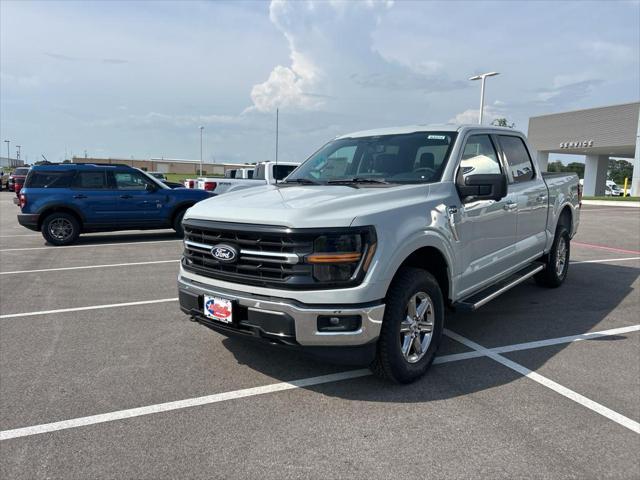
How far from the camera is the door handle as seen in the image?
4.88m

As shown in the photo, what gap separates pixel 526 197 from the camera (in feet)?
17.7

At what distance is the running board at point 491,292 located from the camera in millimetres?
4164

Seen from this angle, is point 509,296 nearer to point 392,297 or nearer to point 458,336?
point 458,336

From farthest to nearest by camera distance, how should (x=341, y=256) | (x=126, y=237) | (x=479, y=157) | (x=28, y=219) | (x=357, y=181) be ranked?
1. (x=126, y=237)
2. (x=28, y=219)
3. (x=479, y=157)
4. (x=357, y=181)
5. (x=341, y=256)

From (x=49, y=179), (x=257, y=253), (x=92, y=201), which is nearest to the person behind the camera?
(x=257, y=253)

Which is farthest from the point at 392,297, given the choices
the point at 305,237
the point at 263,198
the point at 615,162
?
the point at 615,162

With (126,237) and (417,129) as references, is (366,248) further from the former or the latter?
(126,237)

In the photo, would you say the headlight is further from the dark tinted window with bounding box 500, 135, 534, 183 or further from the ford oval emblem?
the dark tinted window with bounding box 500, 135, 534, 183

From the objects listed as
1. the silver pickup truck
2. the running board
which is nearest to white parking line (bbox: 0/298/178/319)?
the silver pickup truck

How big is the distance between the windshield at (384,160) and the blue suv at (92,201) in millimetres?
7633

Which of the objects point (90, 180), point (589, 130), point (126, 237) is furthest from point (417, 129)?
point (589, 130)

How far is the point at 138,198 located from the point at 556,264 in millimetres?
9078

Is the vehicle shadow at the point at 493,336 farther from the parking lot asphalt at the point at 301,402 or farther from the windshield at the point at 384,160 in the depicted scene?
the windshield at the point at 384,160

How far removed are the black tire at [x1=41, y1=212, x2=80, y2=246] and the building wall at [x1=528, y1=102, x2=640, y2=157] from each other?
4005 centimetres
